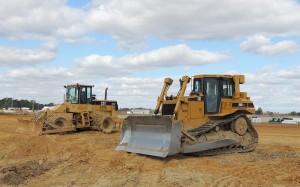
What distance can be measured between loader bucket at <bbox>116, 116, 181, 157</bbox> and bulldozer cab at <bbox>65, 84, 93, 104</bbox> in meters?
9.97

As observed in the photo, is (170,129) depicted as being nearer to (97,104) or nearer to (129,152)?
(129,152)

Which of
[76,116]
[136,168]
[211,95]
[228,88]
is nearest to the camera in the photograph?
[136,168]

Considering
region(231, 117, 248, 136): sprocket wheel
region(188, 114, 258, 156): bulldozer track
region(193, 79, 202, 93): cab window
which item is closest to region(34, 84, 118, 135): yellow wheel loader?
region(193, 79, 202, 93): cab window

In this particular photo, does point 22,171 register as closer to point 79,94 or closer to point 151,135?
point 151,135

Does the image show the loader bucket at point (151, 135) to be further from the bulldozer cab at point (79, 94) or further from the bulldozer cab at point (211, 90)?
the bulldozer cab at point (79, 94)

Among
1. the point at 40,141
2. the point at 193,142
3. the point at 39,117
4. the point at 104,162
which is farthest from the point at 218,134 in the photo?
the point at 39,117

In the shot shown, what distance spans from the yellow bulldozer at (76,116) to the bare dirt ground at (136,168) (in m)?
6.42

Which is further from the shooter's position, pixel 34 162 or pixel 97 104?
pixel 97 104

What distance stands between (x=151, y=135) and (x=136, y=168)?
2513 mm

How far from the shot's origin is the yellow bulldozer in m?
Answer: 22.0

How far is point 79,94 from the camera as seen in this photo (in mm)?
24750

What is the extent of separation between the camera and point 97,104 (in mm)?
25125

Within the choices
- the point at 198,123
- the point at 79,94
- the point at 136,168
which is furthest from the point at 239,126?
the point at 79,94

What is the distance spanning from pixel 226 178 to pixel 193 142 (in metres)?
3.58
